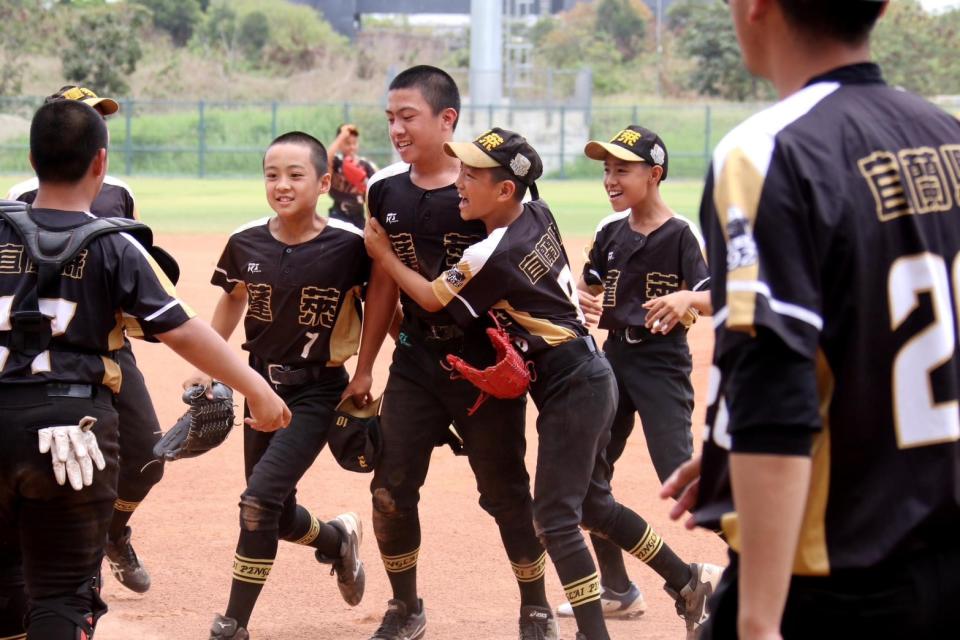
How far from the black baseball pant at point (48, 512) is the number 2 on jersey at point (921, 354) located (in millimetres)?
2575

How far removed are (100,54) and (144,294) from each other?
49.6m

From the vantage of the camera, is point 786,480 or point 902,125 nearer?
point 786,480

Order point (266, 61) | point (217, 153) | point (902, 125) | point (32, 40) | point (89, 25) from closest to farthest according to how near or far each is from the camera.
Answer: point (902, 125) < point (217, 153) < point (89, 25) < point (32, 40) < point (266, 61)

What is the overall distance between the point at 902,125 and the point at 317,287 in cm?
351

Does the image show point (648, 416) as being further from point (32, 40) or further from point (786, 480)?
point (32, 40)

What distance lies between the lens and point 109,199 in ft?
19.4

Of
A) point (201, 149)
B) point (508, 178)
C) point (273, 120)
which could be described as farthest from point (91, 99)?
point (273, 120)

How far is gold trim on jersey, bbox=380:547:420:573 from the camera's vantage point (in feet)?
17.5

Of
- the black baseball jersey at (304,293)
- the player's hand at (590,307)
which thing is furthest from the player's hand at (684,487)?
the player's hand at (590,307)

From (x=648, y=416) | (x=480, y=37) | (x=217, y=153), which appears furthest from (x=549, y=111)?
(x=648, y=416)

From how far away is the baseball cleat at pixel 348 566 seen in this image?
5.72 metres

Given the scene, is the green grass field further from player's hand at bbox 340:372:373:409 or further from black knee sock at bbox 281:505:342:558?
player's hand at bbox 340:372:373:409

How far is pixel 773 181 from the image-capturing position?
204 centimetres

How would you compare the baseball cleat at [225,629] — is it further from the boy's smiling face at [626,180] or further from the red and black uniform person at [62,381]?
the boy's smiling face at [626,180]
